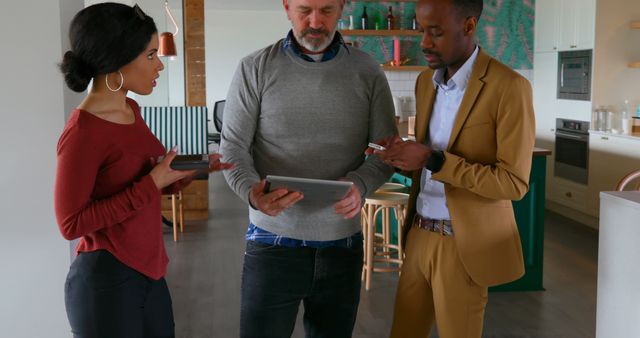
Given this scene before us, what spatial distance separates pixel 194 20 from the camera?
7676 millimetres

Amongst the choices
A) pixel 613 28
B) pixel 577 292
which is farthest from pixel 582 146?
pixel 577 292

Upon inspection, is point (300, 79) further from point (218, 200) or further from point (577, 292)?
point (218, 200)

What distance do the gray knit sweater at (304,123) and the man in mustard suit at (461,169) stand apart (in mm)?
121

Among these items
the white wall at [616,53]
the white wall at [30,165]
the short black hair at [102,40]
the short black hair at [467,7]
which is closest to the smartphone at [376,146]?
the short black hair at [467,7]

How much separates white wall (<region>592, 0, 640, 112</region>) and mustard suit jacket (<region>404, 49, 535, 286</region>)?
5278 mm

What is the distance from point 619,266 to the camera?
7.75 feet

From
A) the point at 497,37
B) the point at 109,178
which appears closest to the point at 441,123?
the point at 109,178

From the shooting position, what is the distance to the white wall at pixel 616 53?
6914 millimetres

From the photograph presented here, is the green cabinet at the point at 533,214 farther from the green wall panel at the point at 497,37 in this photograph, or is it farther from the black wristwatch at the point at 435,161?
the green wall panel at the point at 497,37

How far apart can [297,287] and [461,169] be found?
0.59 meters

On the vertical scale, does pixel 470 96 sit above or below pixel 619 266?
above

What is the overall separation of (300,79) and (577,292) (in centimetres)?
352

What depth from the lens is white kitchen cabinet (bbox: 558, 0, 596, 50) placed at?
7.00 meters

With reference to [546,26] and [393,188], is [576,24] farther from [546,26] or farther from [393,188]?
[393,188]
